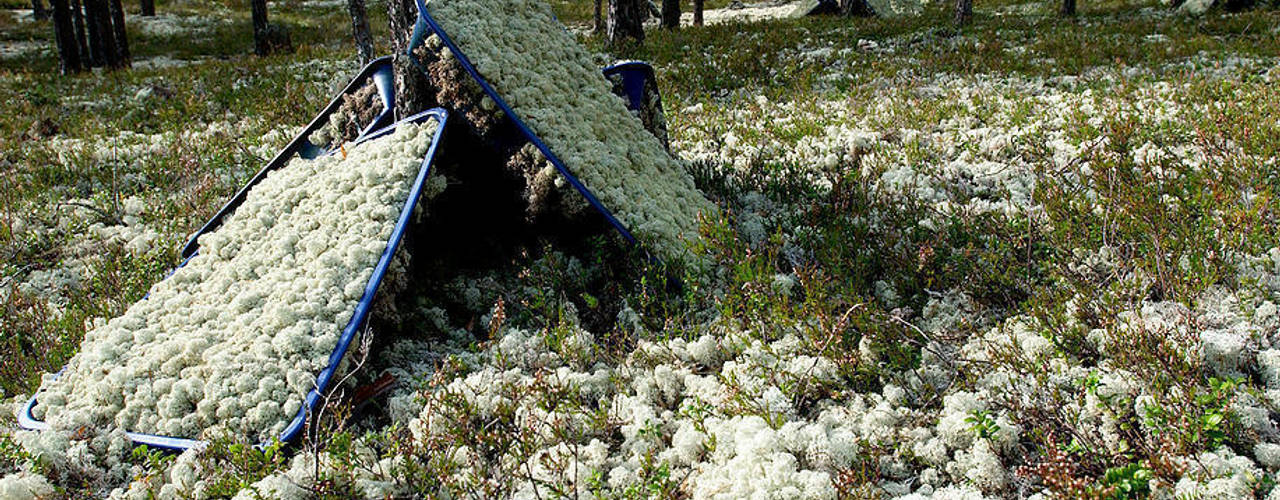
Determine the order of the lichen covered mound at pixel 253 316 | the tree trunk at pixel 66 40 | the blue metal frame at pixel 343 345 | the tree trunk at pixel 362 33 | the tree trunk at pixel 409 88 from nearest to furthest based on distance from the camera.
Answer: the blue metal frame at pixel 343 345 → the lichen covered mound at pixel 253 316 → the tree trunk at pixel 409 88 → the tree trunk at pixel 362 33 → the tree trunk at pixel 66 40

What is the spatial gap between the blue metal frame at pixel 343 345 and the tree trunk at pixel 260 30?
16507mm

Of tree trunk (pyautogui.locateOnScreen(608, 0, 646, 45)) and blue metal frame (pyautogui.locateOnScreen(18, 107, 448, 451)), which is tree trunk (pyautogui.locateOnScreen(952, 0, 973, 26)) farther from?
blue metal frame (pyautogui.locateOnScreen(18, 107, 448, 451))

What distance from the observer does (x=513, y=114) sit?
196 inches

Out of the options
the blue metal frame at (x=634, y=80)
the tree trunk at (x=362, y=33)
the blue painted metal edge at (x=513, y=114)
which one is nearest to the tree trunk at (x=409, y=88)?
the blue painted metal edge at (x=513, y=114)

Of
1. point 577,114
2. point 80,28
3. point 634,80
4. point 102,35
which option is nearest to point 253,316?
point 577,114

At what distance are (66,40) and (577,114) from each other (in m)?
20.2

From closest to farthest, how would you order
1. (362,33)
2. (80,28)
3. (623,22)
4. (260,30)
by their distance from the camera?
(362,33), (623,22), (260,30), (80,28)

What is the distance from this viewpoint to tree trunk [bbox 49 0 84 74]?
62.6 ft

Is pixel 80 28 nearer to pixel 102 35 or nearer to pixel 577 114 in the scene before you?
pixel 102 35

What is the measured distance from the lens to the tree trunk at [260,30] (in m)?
19.0

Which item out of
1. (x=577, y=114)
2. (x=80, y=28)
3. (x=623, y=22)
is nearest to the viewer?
(x=577, y=114)

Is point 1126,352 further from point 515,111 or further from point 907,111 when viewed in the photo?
point 907,111

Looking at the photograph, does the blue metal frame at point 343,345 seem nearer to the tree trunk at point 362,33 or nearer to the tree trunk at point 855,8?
the tree trunk at point 362,33

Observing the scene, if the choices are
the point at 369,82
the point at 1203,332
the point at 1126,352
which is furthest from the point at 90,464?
the point at 1203,332
